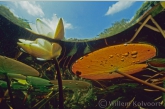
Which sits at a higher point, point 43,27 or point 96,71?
point 43,27

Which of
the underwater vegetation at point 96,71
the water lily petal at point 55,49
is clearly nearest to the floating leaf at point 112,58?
the underwater vegetation at point 96,71

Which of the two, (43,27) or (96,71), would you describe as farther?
(96,71)

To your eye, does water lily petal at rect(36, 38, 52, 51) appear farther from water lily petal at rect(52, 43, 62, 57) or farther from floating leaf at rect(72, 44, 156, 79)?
floating leaf at rect(72, 44, 156, 79)

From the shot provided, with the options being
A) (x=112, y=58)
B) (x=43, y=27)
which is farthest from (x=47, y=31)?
(x=112, y=58)

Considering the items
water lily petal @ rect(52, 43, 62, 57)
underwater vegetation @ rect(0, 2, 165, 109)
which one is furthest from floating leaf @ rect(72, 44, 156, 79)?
water lily petal @ rect(52, 43, 62, 57)

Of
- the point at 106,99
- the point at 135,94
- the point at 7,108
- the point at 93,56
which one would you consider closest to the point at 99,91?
the point at 106,99

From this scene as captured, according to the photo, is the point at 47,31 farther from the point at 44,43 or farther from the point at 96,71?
the point at 96,71

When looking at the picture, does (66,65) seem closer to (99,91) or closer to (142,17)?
(99,91)
